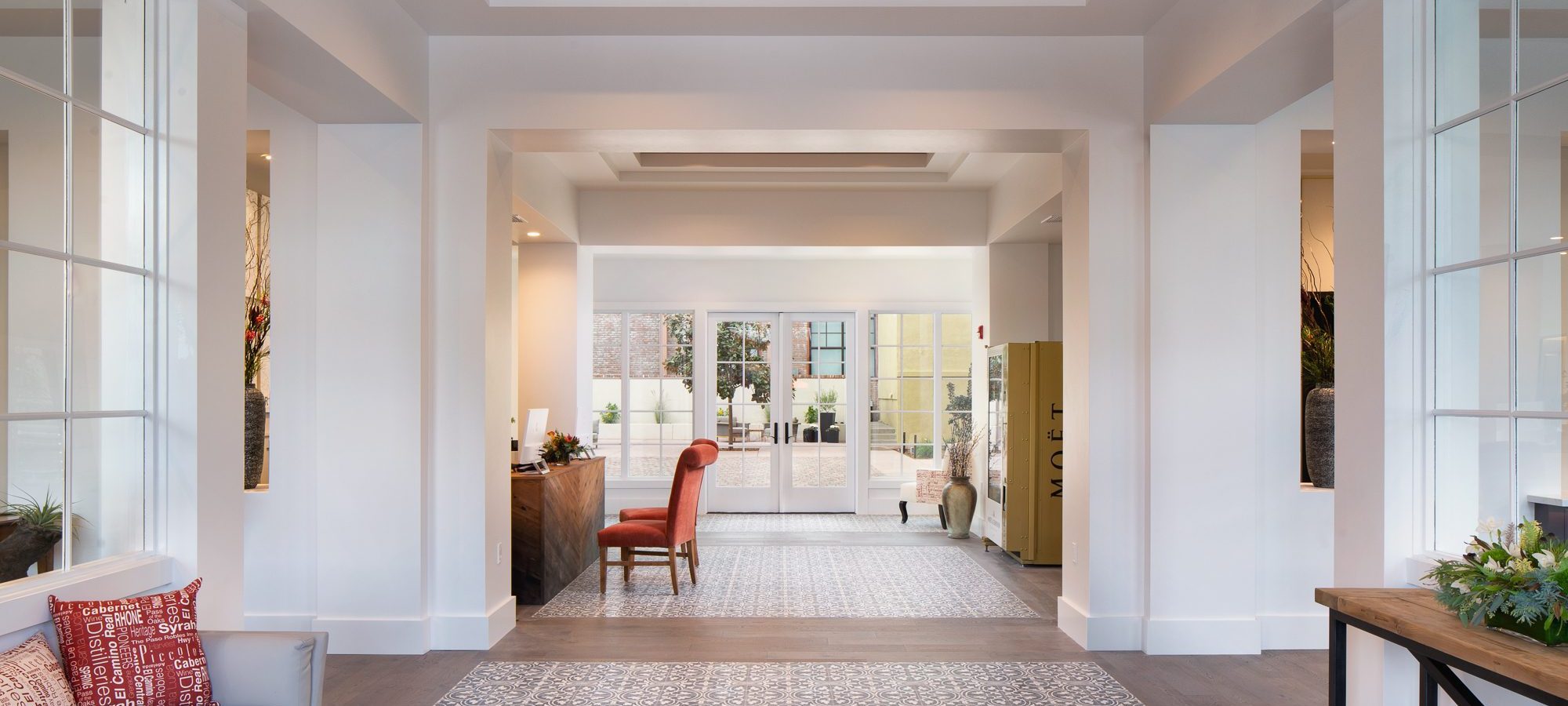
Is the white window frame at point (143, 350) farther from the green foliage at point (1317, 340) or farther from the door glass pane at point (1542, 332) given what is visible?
the green foliage at point (1317, 340)

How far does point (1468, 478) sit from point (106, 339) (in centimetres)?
392

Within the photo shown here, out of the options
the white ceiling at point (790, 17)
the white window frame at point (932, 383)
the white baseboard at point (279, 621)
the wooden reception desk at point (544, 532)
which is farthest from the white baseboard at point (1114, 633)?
the white window frame at point (932, 383)

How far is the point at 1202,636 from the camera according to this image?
175 inches

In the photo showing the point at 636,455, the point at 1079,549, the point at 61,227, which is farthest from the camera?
the point at 636,455

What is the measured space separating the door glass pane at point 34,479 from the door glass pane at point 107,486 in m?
0.05

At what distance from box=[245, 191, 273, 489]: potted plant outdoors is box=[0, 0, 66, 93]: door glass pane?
1966 mm

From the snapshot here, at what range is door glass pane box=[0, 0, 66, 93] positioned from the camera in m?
2.30

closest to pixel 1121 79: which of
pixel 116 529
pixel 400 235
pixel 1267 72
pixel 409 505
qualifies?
pixel 1267 72

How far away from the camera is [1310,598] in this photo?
461 cm

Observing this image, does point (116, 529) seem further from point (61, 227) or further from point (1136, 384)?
point (1136, 384)

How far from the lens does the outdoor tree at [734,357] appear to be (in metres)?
9.59

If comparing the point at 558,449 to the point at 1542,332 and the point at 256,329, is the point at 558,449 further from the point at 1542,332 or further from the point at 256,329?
the point at 1542,332

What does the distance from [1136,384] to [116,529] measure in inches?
163

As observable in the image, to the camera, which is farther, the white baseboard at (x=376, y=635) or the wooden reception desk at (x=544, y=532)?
the wooden reception desk at (x=544, y=532)
